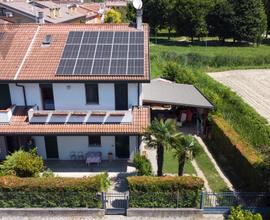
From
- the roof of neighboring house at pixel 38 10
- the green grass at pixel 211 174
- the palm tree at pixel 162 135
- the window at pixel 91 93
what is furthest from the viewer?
the roof of neighboring house at pixel 38 10

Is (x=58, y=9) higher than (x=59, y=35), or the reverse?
(x=58, y=9)

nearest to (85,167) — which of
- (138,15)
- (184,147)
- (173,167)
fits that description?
(173,167)

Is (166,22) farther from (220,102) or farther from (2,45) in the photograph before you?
(2,45)

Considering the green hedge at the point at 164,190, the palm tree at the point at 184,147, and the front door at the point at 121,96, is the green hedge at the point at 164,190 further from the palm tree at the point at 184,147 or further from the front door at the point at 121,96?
the front door at the point at 121,96

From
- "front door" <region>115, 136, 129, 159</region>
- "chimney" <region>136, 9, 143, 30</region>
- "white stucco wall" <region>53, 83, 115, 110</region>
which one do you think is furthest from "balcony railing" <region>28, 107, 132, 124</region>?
"chimney" <region>136, 9, 143, 30</region>

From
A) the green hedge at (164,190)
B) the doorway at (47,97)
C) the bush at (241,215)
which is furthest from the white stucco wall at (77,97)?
the bush at (241,215)

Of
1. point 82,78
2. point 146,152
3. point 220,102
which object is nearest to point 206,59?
point 220,102

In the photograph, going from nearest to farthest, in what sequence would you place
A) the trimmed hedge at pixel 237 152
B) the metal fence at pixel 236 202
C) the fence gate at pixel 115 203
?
the metal fence at pixel 236 202
the fence gate at pixel 115 203
the trimmed hedge at pixel 237 152
